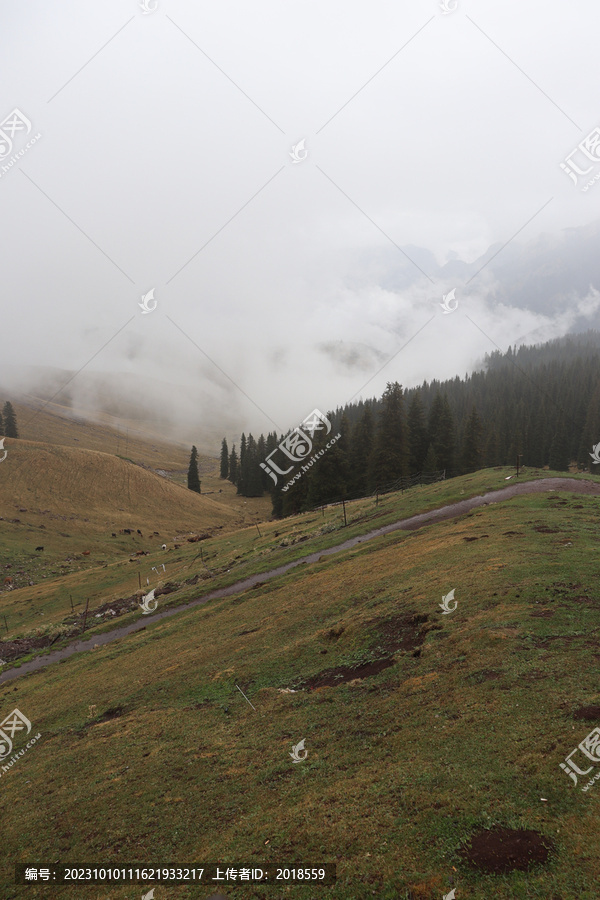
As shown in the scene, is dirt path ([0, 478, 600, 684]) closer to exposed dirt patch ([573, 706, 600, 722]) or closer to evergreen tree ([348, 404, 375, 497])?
exposed dirt patch ([573, 706, 600, 722])

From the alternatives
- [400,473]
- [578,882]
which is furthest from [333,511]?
[578,882]

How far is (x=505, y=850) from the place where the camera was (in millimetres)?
6781

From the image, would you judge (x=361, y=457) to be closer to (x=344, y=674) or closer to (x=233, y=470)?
(x=344, y=674)

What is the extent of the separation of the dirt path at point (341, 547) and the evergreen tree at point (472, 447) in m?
30.8

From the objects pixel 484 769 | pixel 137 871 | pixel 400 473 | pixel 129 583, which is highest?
pixel 400 473

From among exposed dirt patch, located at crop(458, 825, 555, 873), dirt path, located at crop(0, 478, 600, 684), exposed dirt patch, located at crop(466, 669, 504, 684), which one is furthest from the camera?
dirt path, located at crop(0, 478, 600, 684)

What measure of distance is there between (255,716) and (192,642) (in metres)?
12.0

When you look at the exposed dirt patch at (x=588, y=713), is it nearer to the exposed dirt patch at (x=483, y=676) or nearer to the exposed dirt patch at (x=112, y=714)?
the exposed dirt patch at (x=483, y=676)

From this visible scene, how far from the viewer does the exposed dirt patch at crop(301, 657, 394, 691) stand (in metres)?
14.9

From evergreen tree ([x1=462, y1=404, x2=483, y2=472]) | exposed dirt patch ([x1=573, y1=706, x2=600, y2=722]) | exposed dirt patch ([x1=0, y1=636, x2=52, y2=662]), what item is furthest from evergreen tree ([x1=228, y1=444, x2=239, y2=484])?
exposed dirt patch ([x1=573, y1=706, x2=600, y2=722])

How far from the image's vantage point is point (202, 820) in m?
9.96

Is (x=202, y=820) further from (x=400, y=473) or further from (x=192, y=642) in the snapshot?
(x=400, y=473)

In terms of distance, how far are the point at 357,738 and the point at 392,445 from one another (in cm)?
5967

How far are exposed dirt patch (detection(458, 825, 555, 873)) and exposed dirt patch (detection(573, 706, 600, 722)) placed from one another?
10.6 feet
